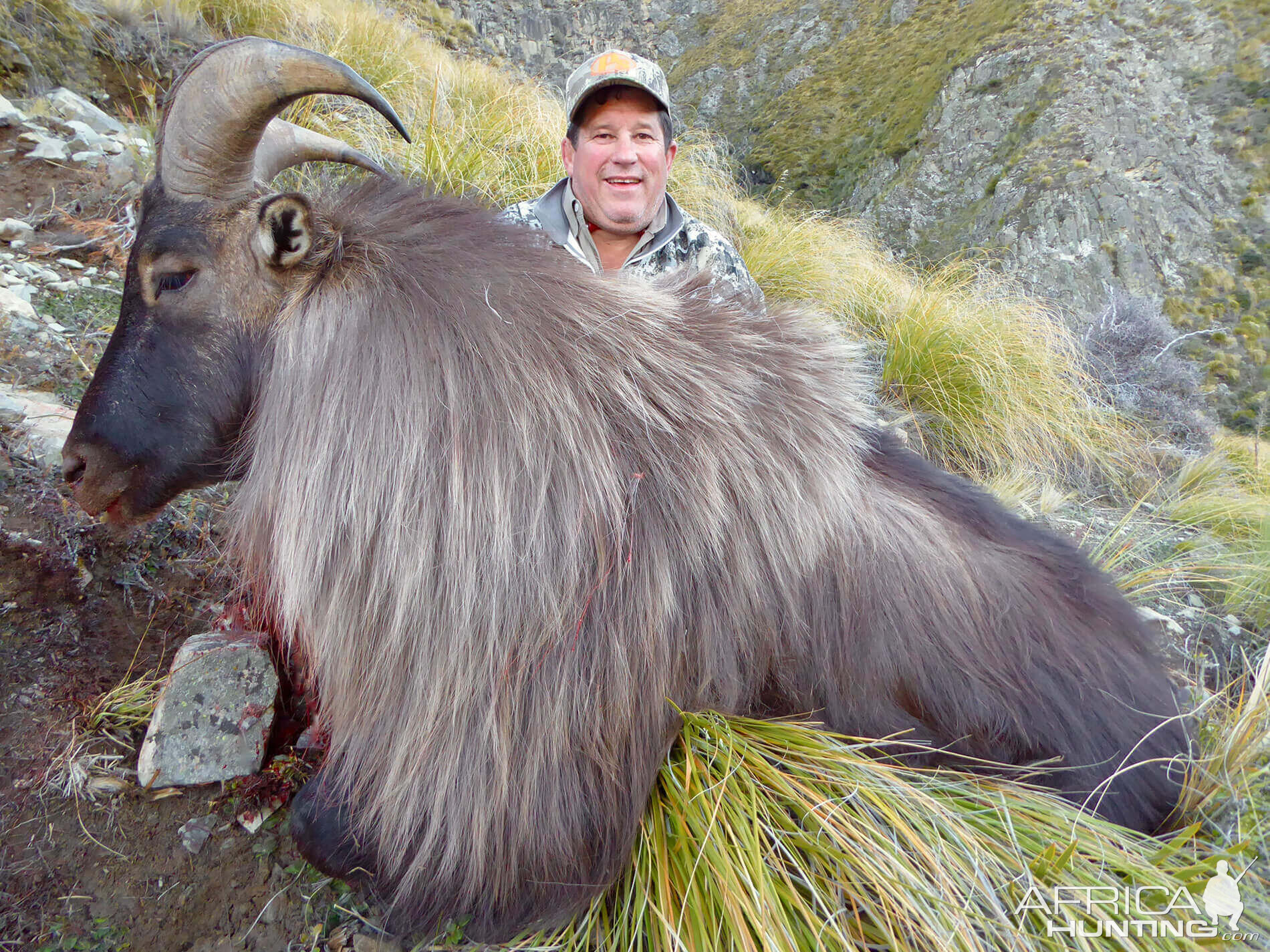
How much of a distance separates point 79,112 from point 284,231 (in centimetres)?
429

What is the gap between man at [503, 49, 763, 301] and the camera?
302 cm

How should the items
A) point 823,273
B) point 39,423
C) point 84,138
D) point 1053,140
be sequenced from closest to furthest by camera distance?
point 39,423 → point 84,138 → point 823,273 → point 1053,140

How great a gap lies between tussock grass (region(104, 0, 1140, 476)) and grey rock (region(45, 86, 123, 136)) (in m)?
1.14

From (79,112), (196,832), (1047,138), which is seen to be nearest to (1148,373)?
(196,832)

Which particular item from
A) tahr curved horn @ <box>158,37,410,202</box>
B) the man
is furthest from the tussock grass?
tahr curved horn @ <box>158,37,410,202</box>

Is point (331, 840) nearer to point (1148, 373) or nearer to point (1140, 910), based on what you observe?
point (1140, 910)

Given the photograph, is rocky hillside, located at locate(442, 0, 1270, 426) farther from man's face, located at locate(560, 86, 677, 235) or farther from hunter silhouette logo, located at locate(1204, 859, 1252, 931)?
hunter silhouette logo, located at locate(1204, 859, 1252, 931)

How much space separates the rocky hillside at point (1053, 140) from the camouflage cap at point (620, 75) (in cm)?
950

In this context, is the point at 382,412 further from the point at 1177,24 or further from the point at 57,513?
the point at 1177,24

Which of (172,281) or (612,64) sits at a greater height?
(612,64)

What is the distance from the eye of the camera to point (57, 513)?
7.32 feet

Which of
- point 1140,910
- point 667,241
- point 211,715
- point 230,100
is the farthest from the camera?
point 667,241

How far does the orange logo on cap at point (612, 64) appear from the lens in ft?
9.61

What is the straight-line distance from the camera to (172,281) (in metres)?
1.74
